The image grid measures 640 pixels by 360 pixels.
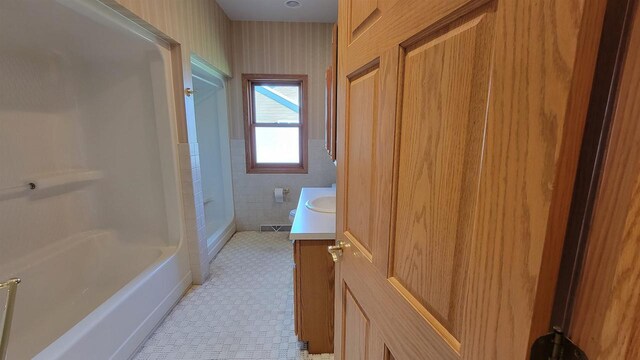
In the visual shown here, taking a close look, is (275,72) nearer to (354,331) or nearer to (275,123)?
(275,123)

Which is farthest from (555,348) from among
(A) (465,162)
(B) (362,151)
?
(B) (362,151)

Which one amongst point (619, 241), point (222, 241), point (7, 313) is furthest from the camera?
point (222, 241)

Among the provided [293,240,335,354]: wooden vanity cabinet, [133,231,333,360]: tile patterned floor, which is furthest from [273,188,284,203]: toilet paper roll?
[293,240,335,354]: wooden vanity cabinet

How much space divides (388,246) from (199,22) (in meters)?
2.54

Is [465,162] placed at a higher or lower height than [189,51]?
lower

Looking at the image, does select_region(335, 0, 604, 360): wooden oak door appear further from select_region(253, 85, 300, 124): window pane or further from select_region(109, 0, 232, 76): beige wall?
select_region(253, 85, 300, 124): window pane

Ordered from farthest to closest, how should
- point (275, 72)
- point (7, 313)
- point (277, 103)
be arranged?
point (277, 103) → point (275, 72) → point (7, 313)

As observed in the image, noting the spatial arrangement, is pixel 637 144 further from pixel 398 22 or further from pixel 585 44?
pixel 398 22

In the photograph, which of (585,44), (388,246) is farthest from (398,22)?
(388,246)

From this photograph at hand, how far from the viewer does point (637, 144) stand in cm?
24

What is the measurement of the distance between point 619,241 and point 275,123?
130 inches

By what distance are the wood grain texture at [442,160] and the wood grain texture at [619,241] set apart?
0.15 metres

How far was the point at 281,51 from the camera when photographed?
3.13 m

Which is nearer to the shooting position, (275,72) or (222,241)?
(222,241)
